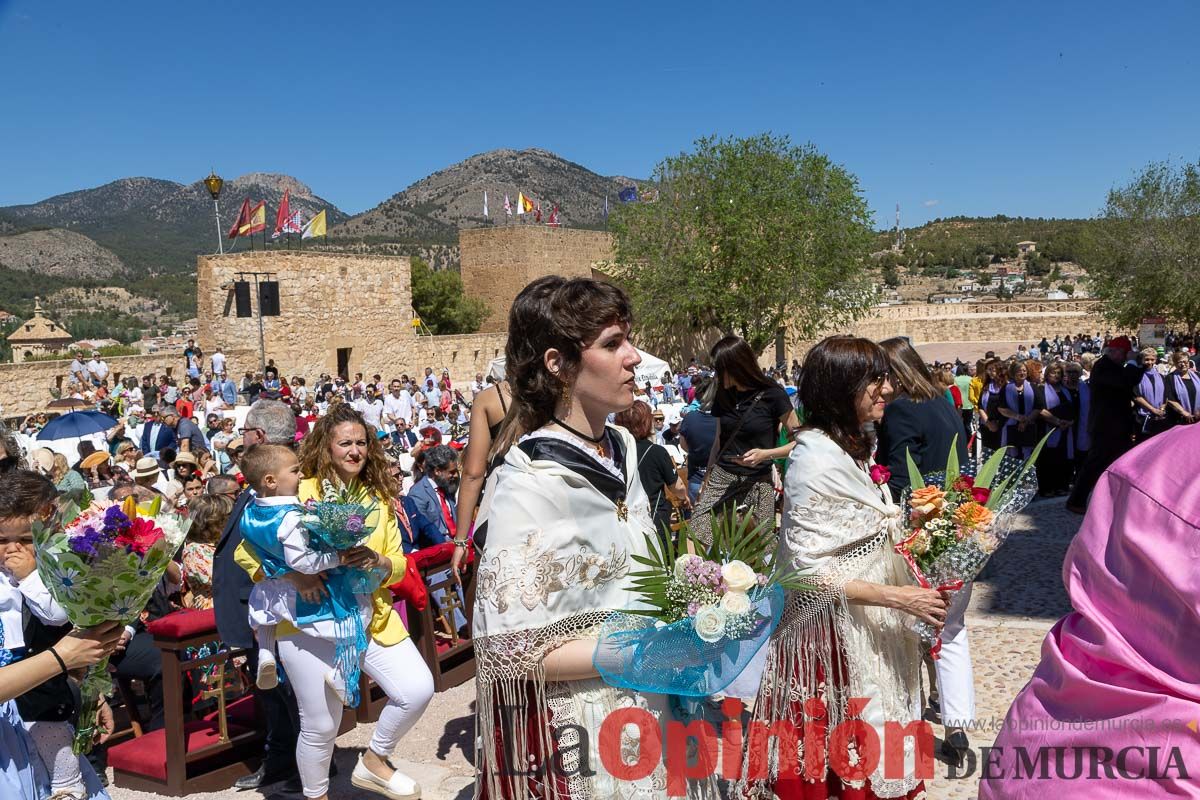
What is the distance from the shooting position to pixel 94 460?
26.6 feet

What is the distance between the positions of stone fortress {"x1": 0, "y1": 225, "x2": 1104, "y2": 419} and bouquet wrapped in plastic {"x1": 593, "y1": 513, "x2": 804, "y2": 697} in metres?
22.6

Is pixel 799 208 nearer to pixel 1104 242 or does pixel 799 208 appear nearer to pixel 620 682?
pixel 1104 242

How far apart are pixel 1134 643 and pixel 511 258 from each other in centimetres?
4070

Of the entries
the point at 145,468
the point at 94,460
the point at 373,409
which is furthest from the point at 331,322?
the point at 145,468

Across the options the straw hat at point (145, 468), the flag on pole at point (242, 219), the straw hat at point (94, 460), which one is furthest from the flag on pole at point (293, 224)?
the straw hat at point (145, 468)

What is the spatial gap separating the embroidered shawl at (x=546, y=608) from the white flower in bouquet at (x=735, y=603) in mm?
242

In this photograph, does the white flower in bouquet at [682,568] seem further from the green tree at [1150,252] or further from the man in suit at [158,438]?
the green tree at [1150,252]

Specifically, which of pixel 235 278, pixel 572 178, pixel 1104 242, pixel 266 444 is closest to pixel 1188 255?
pixel 1104 242

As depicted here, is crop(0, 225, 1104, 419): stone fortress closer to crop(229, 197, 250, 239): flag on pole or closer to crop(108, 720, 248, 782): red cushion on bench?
crop(229, 197, 250, 239): flag on pole

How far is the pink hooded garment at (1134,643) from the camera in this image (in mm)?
1043

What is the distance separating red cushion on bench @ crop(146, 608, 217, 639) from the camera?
3.69 m

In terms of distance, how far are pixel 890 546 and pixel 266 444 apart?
2.43 meters

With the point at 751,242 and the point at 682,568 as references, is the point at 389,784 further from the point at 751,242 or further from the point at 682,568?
the point at 751,242

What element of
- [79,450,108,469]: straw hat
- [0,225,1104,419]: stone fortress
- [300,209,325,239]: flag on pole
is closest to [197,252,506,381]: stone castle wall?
[0,225,1104,419]: stone fortress
